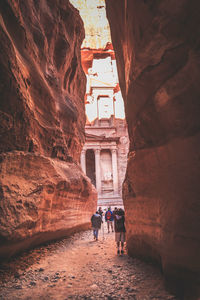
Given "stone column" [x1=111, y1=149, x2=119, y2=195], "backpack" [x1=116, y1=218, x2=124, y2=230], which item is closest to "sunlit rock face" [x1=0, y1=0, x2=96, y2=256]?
"backpack" [x1=116, y1=218, x2=124, y2=230]

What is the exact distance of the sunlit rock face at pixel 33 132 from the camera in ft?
13.4

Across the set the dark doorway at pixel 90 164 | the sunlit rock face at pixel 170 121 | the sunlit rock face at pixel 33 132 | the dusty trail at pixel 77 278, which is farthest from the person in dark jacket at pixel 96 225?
the dark doorway at pixel 90 164

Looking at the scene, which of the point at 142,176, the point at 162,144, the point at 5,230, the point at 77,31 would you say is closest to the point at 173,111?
the point at 162,144

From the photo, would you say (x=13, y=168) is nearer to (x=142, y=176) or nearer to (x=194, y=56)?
(x=142, y=176)

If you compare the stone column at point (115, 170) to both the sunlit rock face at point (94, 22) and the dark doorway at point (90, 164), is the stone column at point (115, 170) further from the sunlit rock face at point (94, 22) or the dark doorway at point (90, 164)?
the sunlit rock face at point (94, 22)

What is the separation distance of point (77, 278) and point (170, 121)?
3690mm

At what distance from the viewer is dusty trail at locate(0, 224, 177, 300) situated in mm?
3369

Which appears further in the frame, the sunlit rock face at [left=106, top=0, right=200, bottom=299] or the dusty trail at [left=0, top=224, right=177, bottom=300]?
the dusty trail at [left=0, top=224, right=177, bottom=300]

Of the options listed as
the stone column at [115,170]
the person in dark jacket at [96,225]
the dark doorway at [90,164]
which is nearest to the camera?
the person in dark jacket at [96,225]

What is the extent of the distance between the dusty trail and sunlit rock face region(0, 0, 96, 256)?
0.46m

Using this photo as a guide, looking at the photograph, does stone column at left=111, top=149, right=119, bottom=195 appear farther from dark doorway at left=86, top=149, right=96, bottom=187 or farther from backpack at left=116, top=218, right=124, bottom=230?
backpack at left=116, top=218, right=124, bottom=230

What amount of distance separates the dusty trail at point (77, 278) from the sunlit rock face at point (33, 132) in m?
0.46

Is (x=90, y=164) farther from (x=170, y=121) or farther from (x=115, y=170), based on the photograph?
(x=170, y=121)

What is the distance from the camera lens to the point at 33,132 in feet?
17.7
